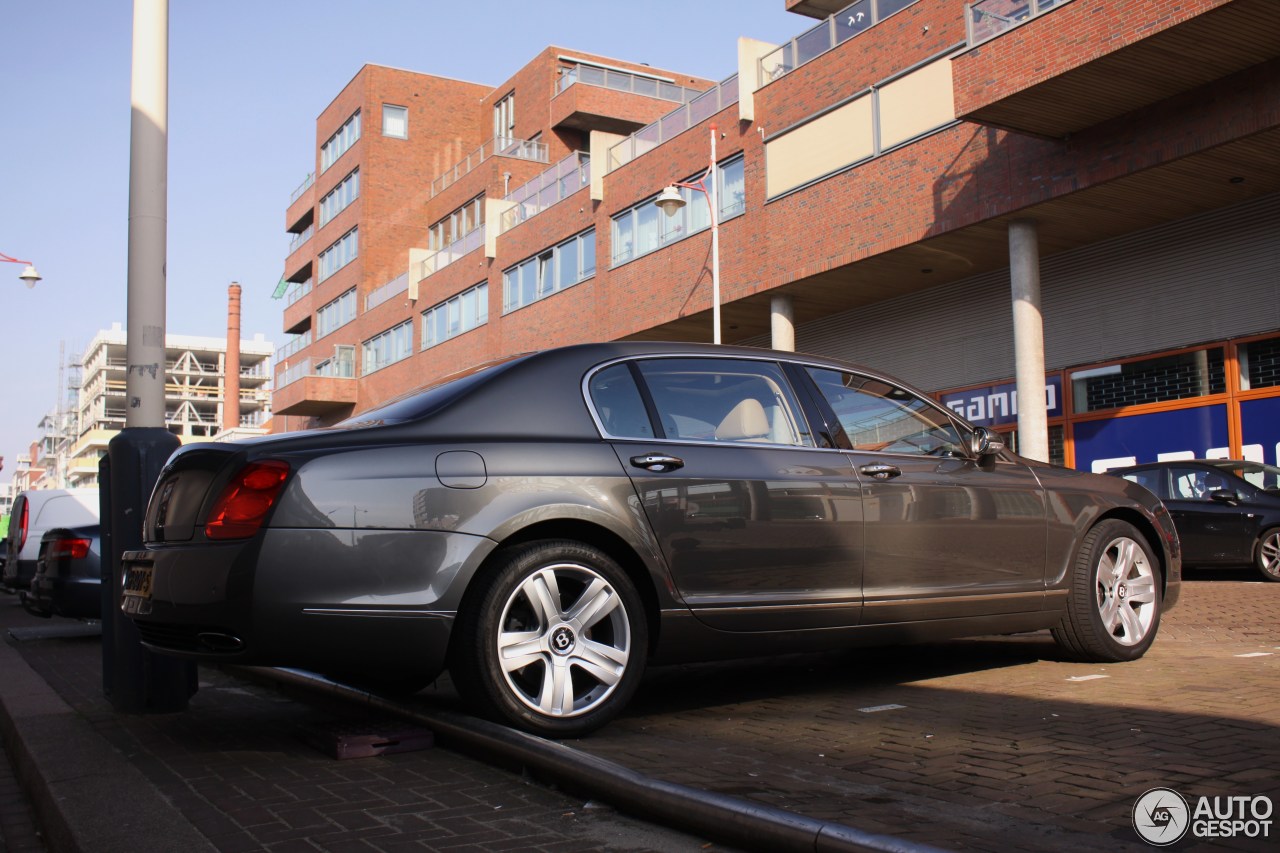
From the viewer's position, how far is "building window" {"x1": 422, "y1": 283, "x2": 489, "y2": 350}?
127ft

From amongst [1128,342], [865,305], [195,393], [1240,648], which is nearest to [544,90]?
[865,305]

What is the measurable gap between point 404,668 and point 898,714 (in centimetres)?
203

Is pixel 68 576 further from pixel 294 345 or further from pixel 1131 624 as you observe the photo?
pixel 294 345

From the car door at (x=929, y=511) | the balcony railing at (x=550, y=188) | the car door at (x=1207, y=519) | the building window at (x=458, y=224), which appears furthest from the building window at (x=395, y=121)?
the car door at (x=929, y=511)

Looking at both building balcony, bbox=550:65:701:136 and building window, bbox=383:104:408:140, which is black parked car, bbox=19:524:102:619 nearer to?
building balcony, bbox=550:65:701:136

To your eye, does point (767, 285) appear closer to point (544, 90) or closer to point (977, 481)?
point (977, 481)

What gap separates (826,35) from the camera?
23047 mm

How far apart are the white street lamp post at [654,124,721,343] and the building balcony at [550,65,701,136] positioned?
1672 cm

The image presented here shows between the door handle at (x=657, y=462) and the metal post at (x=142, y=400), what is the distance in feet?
8.04

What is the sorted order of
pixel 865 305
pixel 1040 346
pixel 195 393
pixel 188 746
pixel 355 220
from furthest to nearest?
1. pixel 195 393
2. pixel 355 220
3. pixel 865 305
4. pixel 1040 346
5. pixel 188 746

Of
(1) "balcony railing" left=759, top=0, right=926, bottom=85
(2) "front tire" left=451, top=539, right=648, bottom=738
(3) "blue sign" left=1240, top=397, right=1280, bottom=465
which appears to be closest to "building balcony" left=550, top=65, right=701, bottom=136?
(1) "balcony railing" left=759, top=0, right=926, bottom=85

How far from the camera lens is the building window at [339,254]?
2040 inches

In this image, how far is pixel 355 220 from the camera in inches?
2023

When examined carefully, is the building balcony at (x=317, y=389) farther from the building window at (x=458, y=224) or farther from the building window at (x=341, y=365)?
the building window at (x=458, y=224)
